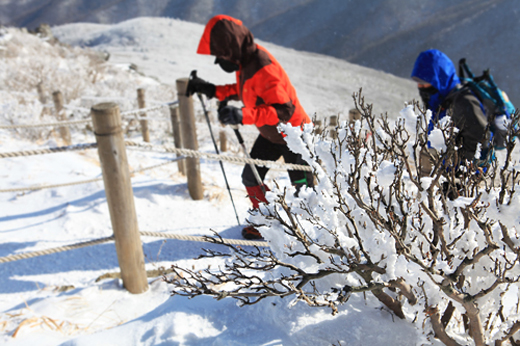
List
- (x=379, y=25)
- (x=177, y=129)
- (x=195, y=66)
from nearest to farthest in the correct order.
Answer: (x=177, y=129), (x=195, y=66), (x=379, y=25)

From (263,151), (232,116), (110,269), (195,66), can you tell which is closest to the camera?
(232,116)

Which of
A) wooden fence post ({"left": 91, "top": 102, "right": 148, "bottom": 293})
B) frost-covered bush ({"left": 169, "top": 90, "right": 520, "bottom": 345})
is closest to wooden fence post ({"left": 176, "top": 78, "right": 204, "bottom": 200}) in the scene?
wooden fence post ({"left": 91, "top": 102, "right": 148, "bottom": 293})

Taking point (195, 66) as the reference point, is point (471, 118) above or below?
below

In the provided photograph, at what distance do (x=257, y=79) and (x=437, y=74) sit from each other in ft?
4.48

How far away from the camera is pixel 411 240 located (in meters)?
1.21

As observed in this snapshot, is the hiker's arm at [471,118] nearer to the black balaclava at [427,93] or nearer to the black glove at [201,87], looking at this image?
the black balaclava at [427,93]

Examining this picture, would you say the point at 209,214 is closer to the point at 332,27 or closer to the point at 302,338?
the point at 302,338

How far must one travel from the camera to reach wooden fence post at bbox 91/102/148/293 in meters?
2.09

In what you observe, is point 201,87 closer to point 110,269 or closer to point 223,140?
point 110,269

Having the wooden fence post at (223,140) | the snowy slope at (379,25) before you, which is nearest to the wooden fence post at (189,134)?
the wooden fence post at (223,140)

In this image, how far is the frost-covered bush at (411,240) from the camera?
1023mm

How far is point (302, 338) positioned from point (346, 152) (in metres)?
0.65

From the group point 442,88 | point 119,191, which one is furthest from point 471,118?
point 119,191

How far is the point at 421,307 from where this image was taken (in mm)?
1140
